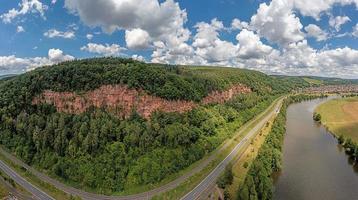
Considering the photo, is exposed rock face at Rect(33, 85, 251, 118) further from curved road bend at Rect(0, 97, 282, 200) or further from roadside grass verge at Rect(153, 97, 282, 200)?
roadside grass verge at Rect(153, 97, 282, 200)

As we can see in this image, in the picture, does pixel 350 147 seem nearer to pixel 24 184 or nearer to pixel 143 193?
pixel 143 193

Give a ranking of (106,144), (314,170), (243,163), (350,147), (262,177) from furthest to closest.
A: (350,147)
(243,163)
(106,144)
(314,170)
(262,177)

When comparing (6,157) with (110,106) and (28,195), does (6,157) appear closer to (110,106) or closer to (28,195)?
(28,195)

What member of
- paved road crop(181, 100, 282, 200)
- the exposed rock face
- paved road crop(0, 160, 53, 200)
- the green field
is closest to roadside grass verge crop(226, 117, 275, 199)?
paved road crop(181, 100, 282, 200)

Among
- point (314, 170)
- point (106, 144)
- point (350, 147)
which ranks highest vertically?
point (106, 144)

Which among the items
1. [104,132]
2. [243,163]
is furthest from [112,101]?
[243,163]

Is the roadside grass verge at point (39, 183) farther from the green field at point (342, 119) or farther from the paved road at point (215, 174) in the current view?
the green field at point (342, 119)
